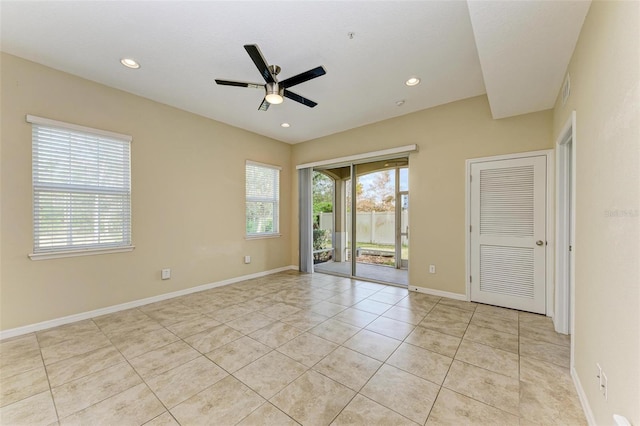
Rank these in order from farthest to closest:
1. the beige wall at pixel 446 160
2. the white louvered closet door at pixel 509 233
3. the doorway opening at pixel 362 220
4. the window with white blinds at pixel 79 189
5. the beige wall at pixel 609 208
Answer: the doorway opening at pixel 362 220 → the beige wall at pixel 446 160 → the white louvered closet door at pixel 509 233 → the window with white blinds at pixel 79 189 → the beige wall at pixel 609 208

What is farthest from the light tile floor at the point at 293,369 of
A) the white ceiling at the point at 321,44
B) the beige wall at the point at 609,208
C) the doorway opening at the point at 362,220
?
the white ceiling at the point at 321,44

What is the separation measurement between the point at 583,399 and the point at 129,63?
4.98 m

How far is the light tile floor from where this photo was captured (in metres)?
1.65

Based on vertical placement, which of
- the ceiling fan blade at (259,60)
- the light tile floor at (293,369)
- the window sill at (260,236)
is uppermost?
the ceiling fan blade at (259,60)

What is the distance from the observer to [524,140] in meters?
3.32

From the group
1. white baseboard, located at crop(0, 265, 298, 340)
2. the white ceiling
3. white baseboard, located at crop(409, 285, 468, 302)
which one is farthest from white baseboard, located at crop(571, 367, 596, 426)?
white baseboard, located at crop(0, 265, 298, 340)

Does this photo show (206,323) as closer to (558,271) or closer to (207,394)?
(207,394)

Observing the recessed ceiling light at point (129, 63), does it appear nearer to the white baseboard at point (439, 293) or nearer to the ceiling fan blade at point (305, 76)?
the ceiling fan blade at point (305, 76)

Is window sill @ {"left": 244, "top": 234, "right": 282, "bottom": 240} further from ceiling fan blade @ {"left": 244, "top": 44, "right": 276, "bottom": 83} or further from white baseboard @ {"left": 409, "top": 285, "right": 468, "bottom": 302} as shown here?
ceiling fan blade @ {"left": 244, "top": 44, "right": 276, "bottom": 83}

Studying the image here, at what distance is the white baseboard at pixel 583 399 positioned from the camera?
5.02 feet

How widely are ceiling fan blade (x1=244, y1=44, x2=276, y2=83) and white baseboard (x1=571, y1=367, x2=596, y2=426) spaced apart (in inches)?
132

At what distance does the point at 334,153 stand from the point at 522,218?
331cm

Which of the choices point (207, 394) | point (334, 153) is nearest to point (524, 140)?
point (334, 153)

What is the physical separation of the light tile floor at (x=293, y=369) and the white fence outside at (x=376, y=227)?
211 cm
